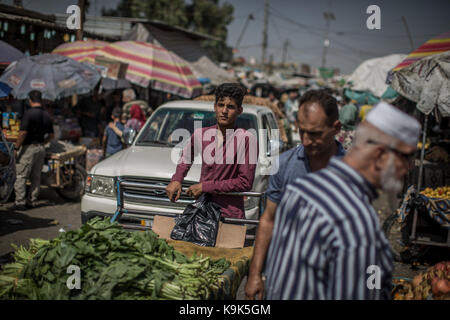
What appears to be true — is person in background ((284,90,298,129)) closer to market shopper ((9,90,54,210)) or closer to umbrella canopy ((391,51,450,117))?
umbrella canopy ((391,51,450,117))

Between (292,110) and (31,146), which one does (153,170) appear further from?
(292,110)

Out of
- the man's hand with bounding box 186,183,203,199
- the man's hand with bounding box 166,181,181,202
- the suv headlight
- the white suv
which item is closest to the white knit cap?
the man's hand with bounding box 186,183,203,199

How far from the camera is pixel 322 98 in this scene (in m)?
2.47

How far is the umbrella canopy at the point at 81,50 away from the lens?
1220 cm

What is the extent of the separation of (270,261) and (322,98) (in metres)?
1.12

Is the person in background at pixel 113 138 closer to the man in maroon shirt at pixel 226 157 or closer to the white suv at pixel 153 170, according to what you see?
the white suv at pixel 153 170

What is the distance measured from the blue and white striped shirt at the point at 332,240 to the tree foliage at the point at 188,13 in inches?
1428

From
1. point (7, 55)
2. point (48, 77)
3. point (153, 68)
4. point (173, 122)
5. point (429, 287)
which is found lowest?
point (429, 287)

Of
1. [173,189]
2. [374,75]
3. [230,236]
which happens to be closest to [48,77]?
[173,189]

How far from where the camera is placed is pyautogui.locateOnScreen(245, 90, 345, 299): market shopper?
237 cm

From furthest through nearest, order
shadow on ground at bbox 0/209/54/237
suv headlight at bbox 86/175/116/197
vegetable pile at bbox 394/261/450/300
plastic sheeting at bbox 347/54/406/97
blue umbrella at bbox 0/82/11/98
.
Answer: plastic sheeting at bbox 347/54/406/97 < blue umbrella at bbox 0/82/11/98 < shadow on ground at bbox 0/209/54/237 < suv headlight at bbox 86/175/116/197 < vegetable pile at bbox 394/261/450/300

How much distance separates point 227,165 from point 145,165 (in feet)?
5.66

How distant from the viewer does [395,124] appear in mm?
1604

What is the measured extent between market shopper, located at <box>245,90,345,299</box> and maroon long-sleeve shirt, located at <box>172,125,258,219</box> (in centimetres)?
98
